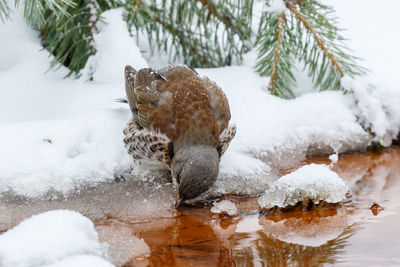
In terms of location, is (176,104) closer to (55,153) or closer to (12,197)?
(55,153)

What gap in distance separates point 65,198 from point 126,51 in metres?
1.58

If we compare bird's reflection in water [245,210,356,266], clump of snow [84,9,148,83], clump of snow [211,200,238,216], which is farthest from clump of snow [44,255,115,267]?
clump of snow [84,9,148,83]

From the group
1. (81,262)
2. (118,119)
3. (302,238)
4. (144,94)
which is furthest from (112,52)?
(81,262)

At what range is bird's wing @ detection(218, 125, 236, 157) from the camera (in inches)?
135

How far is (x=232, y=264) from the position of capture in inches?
97.7

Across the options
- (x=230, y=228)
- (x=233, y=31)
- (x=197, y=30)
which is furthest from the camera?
(x=197, y=30)

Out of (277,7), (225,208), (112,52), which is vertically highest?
(277,7)

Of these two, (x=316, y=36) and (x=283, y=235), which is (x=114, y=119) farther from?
(x=316, y=36)

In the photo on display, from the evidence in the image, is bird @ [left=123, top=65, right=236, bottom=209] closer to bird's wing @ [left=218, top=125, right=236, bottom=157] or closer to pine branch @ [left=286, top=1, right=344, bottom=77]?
bird's wing @ [left=218, top=125, right=236, bottom=157]

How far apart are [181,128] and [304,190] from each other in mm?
827

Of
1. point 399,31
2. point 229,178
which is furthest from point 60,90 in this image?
point 399,31

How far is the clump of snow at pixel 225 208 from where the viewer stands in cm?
315

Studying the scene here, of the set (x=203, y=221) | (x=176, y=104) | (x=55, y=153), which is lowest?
(x=203, y=221)

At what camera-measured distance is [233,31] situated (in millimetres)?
4824
